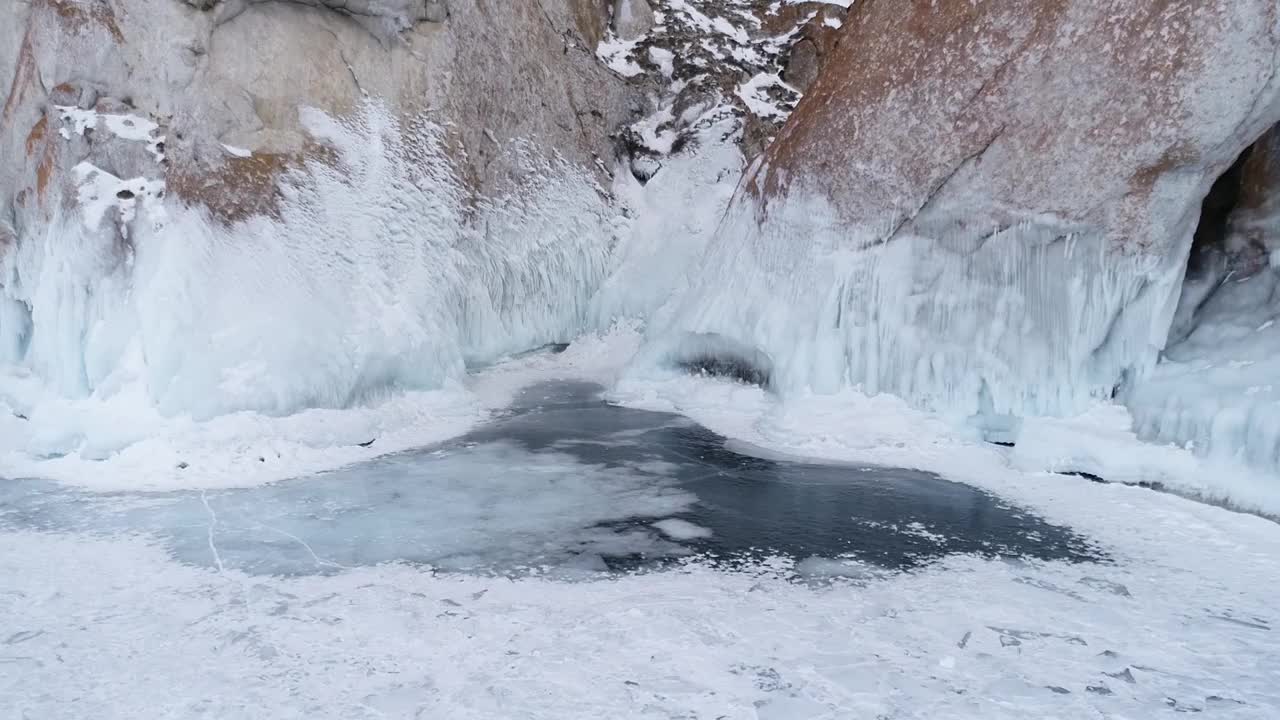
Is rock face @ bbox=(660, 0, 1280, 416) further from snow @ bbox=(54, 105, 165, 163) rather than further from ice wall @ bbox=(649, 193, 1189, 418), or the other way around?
snow @ bbox=(54, 105, 165, 163)

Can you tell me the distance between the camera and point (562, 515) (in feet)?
25.0

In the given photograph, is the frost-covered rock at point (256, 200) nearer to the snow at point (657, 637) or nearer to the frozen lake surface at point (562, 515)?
the frozen lake surface at point (562, 515)

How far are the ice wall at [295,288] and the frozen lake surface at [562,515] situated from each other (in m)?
1.93

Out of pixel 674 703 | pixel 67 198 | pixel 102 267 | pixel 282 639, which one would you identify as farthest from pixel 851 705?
pixel 67 198

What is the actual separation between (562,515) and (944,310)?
18.8 feet

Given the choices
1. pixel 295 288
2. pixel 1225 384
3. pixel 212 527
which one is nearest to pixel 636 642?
pixel 212 527

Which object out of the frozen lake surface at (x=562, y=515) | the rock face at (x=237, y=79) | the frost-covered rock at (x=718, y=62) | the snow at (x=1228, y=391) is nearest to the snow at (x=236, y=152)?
A: the rock face at (x=237, y=79)

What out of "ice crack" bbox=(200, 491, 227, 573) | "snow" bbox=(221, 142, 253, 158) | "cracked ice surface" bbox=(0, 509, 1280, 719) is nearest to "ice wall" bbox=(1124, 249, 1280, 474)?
"cracked ice surface" bbox=(0, 509, 1280, 719)

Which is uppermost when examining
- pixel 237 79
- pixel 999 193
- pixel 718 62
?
pixel 718 62

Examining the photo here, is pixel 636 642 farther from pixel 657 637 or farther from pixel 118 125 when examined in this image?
Result: pixel 118 125

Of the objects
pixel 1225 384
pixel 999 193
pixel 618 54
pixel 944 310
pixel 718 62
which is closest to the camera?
pixel 1225 384

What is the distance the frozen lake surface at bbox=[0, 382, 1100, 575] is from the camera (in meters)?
6.62

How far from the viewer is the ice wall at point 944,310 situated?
9.44 meters

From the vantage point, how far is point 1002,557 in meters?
6.59
